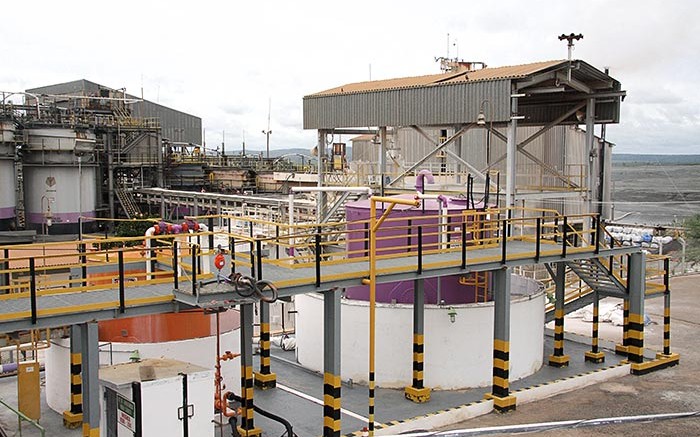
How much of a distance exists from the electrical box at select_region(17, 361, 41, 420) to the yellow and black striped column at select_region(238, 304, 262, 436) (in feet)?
14.7

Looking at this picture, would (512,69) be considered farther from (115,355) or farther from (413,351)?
(115,355)

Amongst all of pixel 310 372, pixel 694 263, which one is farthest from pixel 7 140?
pixel 694 263

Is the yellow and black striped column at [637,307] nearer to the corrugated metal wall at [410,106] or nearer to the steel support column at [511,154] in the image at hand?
the steel support column at [511,154]

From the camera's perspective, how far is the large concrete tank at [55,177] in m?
42.7

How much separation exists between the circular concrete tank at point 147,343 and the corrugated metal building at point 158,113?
44690 millimetres

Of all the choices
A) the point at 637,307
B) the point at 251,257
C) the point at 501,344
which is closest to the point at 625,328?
the point at 637,307

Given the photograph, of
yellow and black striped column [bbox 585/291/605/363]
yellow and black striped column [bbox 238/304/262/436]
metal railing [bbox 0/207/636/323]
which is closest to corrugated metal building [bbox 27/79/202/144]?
metal railing [bbox 0/207/636/323]

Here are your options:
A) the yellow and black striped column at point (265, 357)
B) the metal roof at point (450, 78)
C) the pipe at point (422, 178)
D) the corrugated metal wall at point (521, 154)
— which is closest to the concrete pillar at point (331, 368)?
the yellow and black striped column at point (265, 357)

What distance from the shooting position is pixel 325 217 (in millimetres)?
28938

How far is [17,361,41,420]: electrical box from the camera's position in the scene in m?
15.2

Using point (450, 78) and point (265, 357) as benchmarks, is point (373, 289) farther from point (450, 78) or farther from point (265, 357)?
point (450, 78)

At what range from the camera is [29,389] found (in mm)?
15375

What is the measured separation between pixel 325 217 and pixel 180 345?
14056 millimetres

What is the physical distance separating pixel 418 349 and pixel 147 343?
6.11 m
